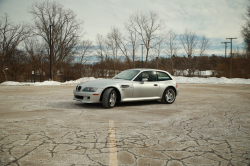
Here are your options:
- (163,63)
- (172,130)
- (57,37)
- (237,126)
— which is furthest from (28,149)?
(163,63)

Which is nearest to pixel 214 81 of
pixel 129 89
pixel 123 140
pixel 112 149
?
pixel 129 89

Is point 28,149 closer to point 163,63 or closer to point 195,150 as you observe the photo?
point 195,150

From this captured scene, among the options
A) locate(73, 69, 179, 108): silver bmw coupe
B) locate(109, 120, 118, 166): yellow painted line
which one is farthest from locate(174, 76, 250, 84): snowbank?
locate(109, 120, 118, 166): yellow painted line

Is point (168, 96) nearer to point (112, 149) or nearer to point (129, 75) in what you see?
point (129, 75)

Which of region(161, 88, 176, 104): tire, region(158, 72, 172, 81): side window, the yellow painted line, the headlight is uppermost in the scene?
region(158, 72, 172, 81): side window

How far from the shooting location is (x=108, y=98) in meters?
7.38

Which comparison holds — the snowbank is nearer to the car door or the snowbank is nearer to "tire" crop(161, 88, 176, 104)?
"tire" crop(161, 88, 176, 104)

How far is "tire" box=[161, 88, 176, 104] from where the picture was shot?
8.88m

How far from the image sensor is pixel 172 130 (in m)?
4.75

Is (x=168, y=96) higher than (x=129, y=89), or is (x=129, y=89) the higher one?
(x=129, y=89)

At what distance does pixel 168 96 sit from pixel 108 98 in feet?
9.72

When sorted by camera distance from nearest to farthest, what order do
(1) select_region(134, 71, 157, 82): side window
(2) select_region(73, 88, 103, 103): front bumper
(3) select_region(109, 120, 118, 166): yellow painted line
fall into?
1. (3) select_region(109, 120, 118, 166): yellow painted line
2. (2) select_region(73, 88, 103, 103): front bumper
3. (1) select_region(134, 71, 157, 82): side window

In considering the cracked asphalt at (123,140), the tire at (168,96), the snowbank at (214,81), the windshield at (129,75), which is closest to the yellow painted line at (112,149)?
the cracked asphalt at (123,140)

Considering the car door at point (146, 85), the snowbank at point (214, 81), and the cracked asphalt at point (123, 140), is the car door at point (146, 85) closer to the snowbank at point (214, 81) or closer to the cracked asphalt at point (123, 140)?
the cracked asphalt at point (123, 140)
